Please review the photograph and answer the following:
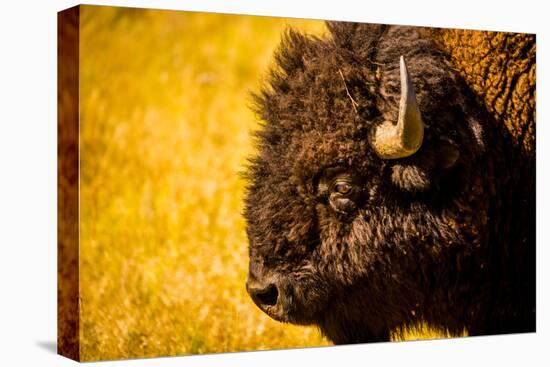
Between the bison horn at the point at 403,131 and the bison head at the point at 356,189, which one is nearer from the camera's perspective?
the bison horn at the point at 403,131

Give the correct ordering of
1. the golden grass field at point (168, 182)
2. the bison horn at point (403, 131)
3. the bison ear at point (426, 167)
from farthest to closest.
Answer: the golden grass field at point (168, 182)
the bison ear at point (426, 167)
the bison horn at point (403, 131)

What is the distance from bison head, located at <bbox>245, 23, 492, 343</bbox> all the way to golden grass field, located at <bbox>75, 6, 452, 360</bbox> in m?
0.58

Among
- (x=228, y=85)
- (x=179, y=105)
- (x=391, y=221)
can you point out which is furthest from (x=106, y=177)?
(x=391, y=221)

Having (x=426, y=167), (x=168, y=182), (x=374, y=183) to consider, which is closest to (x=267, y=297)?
(x=374, y=183)

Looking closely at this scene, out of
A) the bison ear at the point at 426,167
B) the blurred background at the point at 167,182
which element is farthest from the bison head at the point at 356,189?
the blurred background at the point at 167,182

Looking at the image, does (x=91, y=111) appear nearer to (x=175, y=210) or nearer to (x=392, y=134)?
(x=175, y=210)

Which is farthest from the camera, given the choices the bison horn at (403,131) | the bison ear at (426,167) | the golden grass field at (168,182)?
the golden grass field at (168,182)

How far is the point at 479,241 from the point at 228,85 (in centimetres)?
370

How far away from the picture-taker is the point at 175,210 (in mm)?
6367

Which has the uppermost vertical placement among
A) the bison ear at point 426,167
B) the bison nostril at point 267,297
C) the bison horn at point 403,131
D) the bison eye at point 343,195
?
the bison horn at point 403,131

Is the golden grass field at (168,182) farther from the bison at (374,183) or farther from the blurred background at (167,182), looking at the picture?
the bison at (374,183)

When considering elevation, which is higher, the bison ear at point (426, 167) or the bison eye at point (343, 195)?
the bison ear at point (426, 167)

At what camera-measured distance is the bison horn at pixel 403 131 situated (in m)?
4.15

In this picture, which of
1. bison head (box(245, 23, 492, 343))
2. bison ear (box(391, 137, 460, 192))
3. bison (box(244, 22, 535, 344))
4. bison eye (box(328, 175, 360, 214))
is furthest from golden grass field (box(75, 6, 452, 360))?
bison ear (box(391, 137, 460, 192))
